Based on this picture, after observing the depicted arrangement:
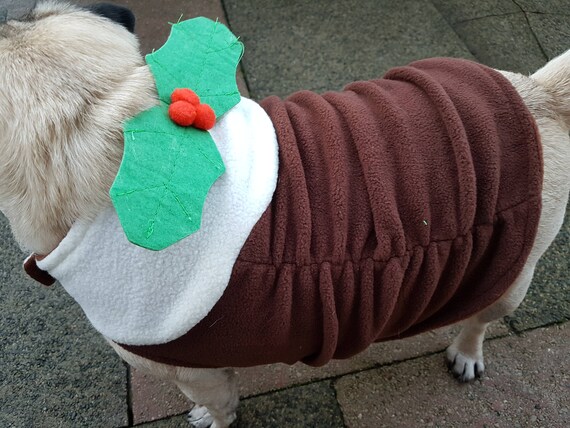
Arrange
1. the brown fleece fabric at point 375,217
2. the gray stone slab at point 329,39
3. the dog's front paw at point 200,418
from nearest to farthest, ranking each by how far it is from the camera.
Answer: the brown fleece fabric at point 375,217, the dog's front paw at point 200,418, the gray stone slab at point 329,39

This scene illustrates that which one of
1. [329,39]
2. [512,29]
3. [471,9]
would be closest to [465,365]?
[329,39]

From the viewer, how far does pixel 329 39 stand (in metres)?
3.64

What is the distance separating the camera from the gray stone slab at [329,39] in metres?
3.39

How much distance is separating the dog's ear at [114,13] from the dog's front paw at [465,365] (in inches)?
68.3

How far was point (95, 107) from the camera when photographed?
46.6 inches

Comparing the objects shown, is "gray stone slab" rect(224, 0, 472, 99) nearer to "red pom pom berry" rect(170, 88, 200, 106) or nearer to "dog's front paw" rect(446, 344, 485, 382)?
"dog's front paw" rect(446, 344, 485, 382)

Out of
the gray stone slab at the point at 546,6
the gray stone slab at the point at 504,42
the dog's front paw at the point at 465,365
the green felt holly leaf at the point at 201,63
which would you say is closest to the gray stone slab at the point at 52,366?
the dog's front paw at the point at 465,365

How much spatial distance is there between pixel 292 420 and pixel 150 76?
147cm

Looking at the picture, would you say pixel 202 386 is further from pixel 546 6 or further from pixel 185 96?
pixel 546 6

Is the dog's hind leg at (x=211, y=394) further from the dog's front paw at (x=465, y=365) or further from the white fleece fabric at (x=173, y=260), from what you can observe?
the dog's front paw at (x=465, y=365)

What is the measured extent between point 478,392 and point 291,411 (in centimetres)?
77

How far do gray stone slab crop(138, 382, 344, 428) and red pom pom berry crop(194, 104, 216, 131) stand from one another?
4.44ft

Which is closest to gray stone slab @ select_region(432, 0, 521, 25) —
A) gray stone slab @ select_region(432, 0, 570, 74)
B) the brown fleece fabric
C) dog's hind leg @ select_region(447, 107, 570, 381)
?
gray stone slab @ select_region(432, 0, 570, 74)

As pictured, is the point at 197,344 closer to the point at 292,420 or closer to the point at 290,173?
the point at 290,173
